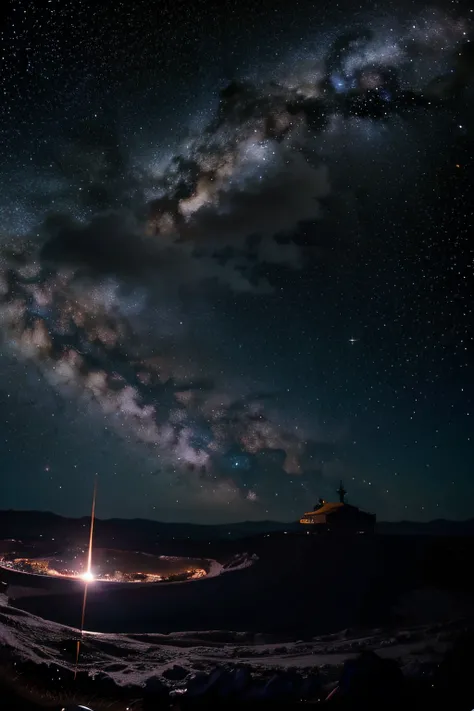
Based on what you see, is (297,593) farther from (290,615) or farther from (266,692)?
(266,692)

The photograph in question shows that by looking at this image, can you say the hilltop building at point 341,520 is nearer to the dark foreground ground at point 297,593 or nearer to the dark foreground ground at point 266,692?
the dark foreground ground at point 297,593

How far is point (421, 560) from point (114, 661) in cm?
1624

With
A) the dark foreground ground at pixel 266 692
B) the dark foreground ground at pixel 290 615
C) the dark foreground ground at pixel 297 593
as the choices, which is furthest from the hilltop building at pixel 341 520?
the dark foreground ground at pixel 266 692

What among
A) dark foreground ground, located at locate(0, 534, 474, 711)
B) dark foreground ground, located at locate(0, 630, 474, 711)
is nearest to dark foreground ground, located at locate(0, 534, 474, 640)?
dark foreground ground, located at locate(0, 534, 474, 711)

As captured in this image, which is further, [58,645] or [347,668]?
[58,645]

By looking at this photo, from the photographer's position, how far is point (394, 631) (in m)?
14.6

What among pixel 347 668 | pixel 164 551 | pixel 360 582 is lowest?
pixel 164 551

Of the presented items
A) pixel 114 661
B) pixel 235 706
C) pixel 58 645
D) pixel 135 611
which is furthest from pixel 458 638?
pixel 135 611

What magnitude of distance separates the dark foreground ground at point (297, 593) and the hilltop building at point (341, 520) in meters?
6.90

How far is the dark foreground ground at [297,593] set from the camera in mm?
17031

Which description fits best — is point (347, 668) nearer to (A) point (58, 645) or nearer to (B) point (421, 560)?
(A) point (58, 645)

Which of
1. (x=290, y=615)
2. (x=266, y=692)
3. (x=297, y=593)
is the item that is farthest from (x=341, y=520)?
(x=266, y=692)

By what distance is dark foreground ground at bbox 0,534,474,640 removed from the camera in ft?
55.9

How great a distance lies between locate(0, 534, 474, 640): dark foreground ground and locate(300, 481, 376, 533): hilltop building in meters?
6.90
